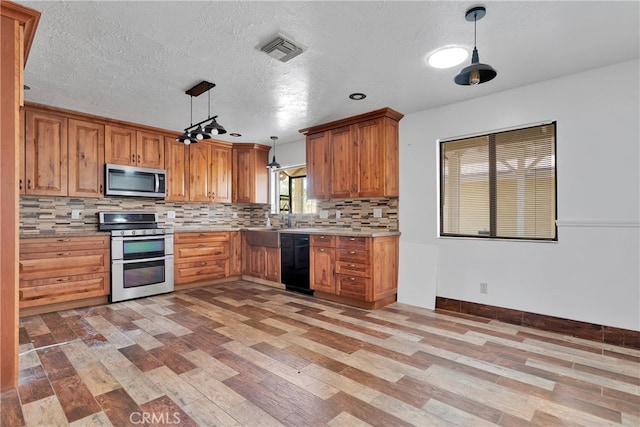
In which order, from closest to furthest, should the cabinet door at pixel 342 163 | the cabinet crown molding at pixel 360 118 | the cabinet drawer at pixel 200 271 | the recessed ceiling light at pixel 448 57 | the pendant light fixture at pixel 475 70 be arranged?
the pendant light fixture at pixel 475 70 → the recessed ceiling light at pixel 448 57 → the cabinet crown molding at pixel 360 118 → the cabinet door at pixel 342 163 → the cabinet drawer at pixel 200 271

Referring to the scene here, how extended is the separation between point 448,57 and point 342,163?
6.67 feet

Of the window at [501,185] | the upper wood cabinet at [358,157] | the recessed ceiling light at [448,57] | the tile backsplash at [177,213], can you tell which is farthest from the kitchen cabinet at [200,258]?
the recessed ceiling light at [448,57]

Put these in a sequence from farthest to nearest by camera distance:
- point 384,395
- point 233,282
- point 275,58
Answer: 1. point 233,282
2. point 275,58
3. point 384,395

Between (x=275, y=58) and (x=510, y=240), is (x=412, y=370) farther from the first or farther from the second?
(x=275, y=58)

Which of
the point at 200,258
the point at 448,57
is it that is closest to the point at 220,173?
the point at 200,258

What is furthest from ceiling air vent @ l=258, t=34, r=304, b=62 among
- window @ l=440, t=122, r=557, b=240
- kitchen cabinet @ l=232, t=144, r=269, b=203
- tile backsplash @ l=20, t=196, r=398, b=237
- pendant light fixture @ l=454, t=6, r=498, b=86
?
kitchen cabinet @ l=232, t=144, r=269, b=203

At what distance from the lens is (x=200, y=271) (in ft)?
16.8

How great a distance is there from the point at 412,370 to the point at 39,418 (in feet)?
7.46

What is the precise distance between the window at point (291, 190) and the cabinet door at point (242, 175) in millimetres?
499

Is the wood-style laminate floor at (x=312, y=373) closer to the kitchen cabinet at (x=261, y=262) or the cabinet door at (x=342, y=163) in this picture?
the kitchen cabinet at (x=261, y=262)

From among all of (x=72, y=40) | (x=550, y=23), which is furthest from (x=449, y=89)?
(x=72, y=40)

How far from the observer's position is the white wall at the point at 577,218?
2812 mm

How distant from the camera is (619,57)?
2.75 m

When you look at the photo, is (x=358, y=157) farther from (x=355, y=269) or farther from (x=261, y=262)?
(x=261, y=262)
